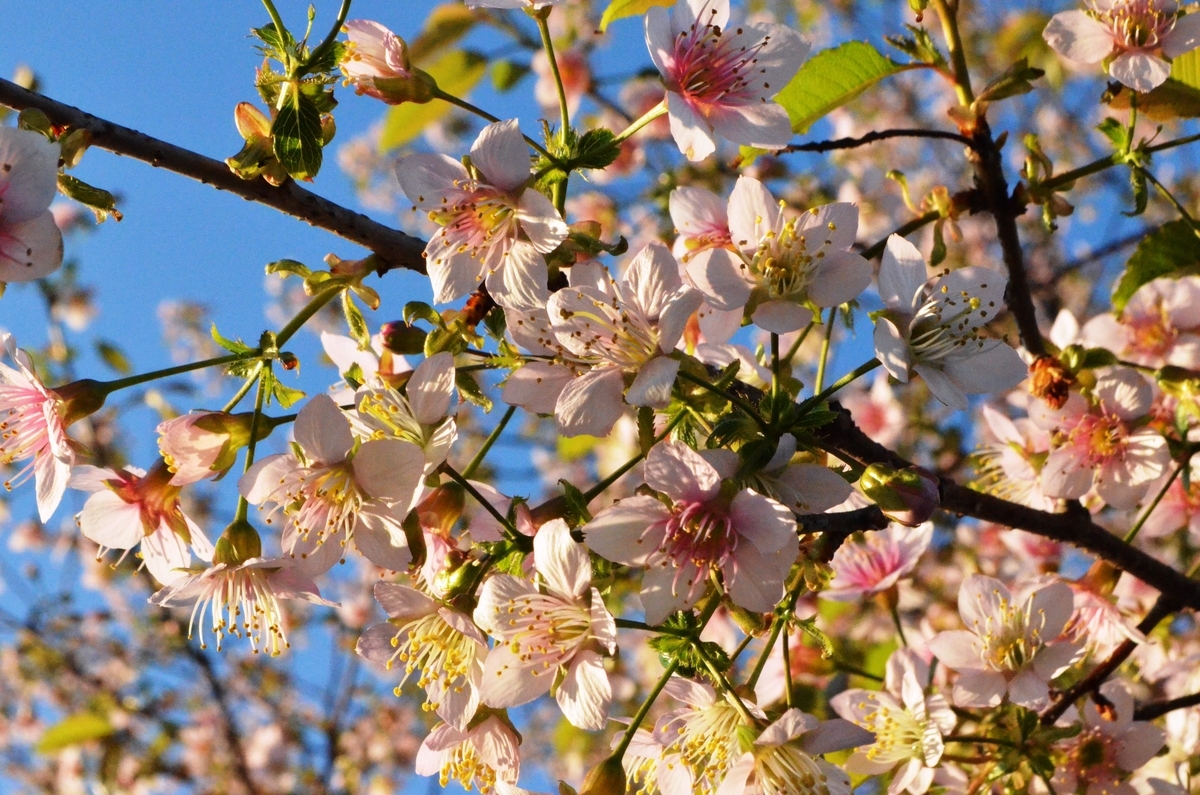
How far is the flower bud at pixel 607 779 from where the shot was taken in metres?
1.23

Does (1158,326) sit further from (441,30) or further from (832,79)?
(441,30)

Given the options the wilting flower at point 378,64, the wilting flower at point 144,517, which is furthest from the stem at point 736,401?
the wilting flower at point 144,517

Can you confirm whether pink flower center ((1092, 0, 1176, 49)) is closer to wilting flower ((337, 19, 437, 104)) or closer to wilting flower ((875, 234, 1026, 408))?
wilting flower ((875, 234, 1026, 408))

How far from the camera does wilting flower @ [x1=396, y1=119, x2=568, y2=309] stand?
1.21 m

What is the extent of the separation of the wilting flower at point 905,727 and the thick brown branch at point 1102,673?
0.21 metres

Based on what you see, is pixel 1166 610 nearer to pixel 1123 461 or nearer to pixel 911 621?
pixel 1123 461

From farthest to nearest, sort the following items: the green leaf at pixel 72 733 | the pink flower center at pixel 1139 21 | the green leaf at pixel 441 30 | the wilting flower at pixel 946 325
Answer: the green leaf at pixel 72 733 < the green leaf at pixel 441 30 < the pink flower center at pixel 1139 21 < the wilting flower at pixel 946 325

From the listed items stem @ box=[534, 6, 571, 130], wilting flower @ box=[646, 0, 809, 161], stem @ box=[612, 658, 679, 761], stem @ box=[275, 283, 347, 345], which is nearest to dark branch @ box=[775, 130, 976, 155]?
wilting flower @ box=[646, 0, 809, 161]

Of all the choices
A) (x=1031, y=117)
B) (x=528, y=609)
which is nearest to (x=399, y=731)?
(x=1031, y=117)

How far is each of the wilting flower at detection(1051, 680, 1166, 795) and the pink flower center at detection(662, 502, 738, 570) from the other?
3.22 ft

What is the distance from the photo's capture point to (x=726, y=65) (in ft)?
4.65

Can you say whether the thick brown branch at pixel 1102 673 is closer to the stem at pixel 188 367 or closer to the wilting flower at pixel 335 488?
the wilting flower at pixel 335 488

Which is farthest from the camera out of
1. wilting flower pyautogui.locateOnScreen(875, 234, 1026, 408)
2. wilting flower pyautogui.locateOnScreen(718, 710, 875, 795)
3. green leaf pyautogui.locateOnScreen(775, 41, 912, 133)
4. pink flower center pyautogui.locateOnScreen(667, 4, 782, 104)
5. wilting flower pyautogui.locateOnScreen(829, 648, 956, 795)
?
green leaf pyautogui.locateOnScreen(775, 41, 912, 133)

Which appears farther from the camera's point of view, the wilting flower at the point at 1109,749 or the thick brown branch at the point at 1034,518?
the wilting flower at the point at 1109,749
